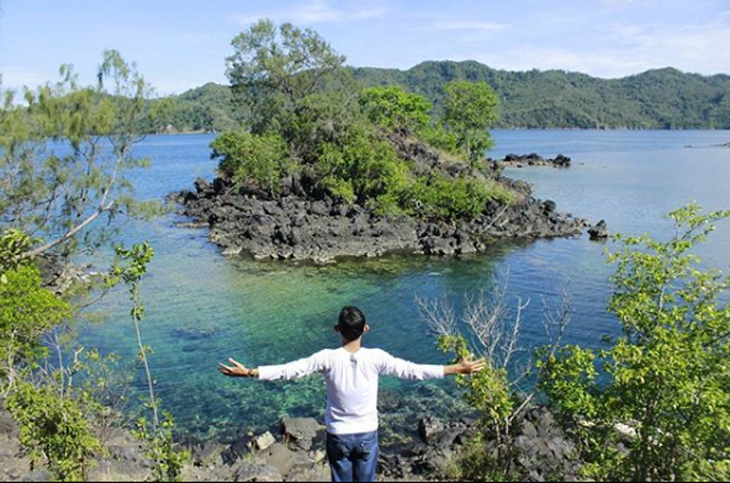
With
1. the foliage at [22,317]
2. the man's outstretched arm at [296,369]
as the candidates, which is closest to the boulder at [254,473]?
the man's outstretched arm at [296,369]

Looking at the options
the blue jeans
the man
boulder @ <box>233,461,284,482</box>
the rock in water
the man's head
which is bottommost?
the rock in water

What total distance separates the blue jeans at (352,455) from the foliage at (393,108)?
215 feet

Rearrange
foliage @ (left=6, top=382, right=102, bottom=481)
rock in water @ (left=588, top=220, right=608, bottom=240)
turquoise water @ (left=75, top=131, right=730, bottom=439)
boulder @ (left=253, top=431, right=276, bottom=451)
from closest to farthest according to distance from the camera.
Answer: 1. foliage @ (left=6, top=382, right=102, bottom=481)
2. boulder @ (left=253, top=431, right=276, bottom=451)
3. turquoise water @ (left=75, top=131, right=730, bottom=439)
4. rock in water @ (left=588, top=220, right=608, bottom=240)

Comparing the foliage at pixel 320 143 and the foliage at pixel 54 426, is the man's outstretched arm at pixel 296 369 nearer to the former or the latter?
the foliage at pixel 54 426

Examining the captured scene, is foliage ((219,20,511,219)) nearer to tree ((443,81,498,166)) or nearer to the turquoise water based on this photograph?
tree ((443,81,498,166))

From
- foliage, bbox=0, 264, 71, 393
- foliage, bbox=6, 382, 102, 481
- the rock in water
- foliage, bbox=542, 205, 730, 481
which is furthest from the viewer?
the rock in water

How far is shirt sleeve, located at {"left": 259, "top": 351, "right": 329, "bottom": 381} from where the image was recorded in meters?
6.07

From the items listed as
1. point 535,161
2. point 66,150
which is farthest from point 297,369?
point 535,161

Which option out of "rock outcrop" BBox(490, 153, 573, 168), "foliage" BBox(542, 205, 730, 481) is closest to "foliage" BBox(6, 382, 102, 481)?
"foliage" BBox(542, 205, 730, 481)

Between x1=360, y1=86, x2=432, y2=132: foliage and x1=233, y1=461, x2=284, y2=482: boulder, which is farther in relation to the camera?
x1=360, y1=86, x2=432, y2=132: foliage

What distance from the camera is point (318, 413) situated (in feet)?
57.8

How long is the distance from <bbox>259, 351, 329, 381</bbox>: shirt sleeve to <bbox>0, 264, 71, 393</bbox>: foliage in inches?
378

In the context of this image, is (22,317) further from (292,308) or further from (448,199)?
(448,199)

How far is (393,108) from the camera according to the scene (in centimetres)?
7438
